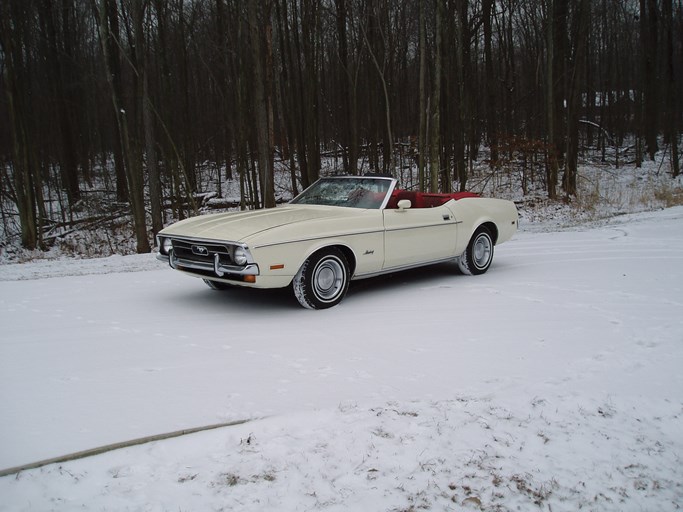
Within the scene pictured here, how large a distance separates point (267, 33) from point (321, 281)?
28.2 feet

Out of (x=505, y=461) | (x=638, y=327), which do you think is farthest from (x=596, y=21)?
(x=505, y=461)

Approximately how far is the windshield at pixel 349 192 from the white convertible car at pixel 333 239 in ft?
0.04

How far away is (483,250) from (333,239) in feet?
9.01

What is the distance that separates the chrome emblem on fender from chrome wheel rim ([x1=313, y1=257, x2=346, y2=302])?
107cm

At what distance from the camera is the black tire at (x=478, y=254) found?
7496mm

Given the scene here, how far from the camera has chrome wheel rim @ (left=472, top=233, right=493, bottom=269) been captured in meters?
7.64

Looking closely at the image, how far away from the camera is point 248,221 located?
19.4 feet

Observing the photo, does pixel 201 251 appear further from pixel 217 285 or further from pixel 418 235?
pixel 418 235

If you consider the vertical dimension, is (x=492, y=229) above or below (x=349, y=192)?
below

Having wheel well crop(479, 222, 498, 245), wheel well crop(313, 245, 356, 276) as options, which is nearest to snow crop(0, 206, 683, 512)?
wheel well crop(313, 245, 356, 276)

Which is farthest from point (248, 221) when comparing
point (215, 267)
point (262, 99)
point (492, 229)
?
point (262, 99)

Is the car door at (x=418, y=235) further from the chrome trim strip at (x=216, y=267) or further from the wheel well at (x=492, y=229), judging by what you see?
the chrome trim strip at (x=216, y=267)

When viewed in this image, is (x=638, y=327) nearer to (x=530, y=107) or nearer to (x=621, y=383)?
(x=621, y=383)

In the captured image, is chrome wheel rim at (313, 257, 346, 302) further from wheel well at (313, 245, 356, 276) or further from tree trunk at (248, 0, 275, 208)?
tree trunk at (248, 0, 275, 208)
